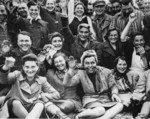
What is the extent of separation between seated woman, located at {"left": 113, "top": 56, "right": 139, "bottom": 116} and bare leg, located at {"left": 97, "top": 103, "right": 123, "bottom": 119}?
16 centimetres

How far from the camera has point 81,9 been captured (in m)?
3.70

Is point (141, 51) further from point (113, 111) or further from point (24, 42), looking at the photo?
point (24, 42)

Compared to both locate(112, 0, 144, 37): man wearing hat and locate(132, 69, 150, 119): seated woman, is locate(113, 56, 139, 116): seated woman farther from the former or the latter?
locate(112, 0, 144, 37): man wearing hat

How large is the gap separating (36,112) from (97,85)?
71cm

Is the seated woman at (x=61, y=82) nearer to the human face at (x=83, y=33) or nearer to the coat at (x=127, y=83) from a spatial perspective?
the human face at (x=83, y=33)

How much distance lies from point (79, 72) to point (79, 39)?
0.40 metres

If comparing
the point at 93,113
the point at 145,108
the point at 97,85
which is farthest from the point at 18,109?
the point at 145,108

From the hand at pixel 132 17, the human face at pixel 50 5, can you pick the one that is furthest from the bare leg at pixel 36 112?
the hand at pixel 132 17

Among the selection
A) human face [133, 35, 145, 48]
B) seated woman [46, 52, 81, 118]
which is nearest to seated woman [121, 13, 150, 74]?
Result: human face [133, 35, 145, 48]

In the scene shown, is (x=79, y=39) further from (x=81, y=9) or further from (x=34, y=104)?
(x=34, y=104)

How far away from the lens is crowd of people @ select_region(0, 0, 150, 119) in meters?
3.30

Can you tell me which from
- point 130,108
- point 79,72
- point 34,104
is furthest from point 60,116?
point 130,108

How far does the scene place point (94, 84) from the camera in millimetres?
3426

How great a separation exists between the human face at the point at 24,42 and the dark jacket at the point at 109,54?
0.82 meters
